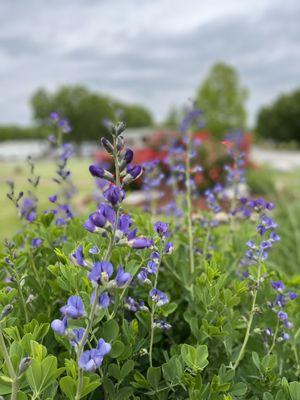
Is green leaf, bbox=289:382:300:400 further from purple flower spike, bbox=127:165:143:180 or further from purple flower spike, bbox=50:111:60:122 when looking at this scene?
purple flower spike, bbox=50:111:60:122

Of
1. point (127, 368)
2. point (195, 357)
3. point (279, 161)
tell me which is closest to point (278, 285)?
point (195, 357)

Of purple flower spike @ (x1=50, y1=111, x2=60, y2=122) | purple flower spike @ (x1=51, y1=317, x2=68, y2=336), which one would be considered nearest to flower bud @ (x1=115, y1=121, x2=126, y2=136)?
purple flower spike @ (x1=51, y1=317, x2=68, y2=336)

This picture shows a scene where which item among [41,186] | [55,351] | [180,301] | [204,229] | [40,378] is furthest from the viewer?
[41,186]

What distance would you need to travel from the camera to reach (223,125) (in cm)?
2206

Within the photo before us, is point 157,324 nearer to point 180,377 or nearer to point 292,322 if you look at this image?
point 180,377

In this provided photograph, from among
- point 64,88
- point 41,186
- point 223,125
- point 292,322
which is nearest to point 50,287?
point 292,322

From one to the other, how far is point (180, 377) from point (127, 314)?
0.47 meters

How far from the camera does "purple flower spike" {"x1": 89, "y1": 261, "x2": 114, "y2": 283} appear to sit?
3.66ft

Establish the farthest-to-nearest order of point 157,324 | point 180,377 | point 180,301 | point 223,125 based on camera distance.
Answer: point 223,125
point 180,301
point 157,324
point 180,377

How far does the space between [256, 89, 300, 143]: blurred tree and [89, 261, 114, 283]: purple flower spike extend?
52551mm

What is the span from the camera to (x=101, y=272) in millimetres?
1130

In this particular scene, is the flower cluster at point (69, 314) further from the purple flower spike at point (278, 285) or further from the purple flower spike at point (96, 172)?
the purple flower spike at point (278, 285)

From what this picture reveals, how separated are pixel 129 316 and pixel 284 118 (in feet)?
174

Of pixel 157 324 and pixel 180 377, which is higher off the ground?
pixel 157 324
